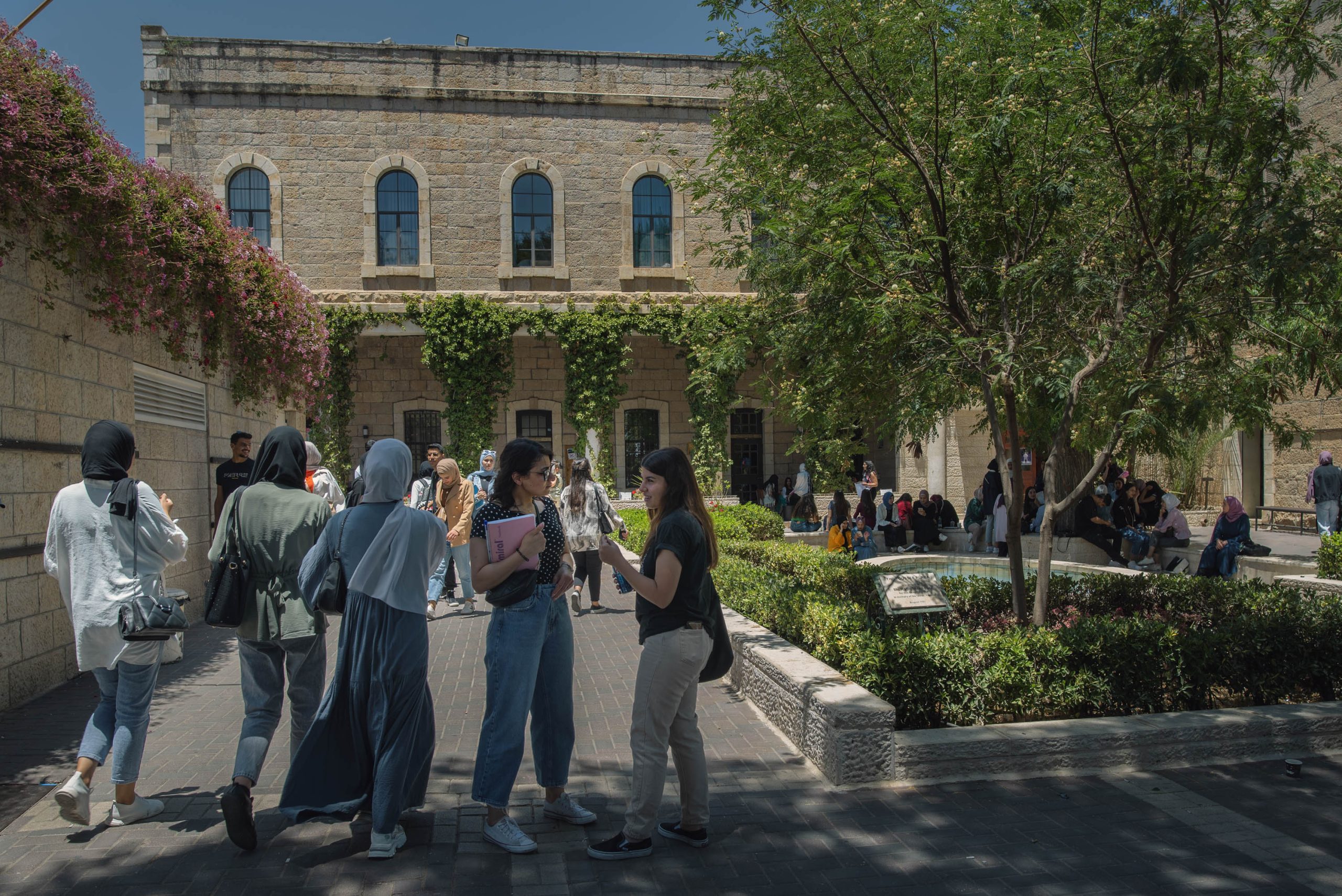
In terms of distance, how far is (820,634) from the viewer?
624cm

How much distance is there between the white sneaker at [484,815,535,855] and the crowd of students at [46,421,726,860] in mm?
12

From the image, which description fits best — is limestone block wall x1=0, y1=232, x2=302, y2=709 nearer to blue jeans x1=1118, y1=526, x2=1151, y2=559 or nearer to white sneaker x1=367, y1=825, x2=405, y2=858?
white sneaker x1=367, y1=825, x2=405, y2=858

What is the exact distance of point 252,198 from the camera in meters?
21.1

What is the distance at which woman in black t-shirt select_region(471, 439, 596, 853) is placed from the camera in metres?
4.06

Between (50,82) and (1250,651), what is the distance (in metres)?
9.16

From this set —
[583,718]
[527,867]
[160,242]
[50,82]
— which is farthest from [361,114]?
[527,867]

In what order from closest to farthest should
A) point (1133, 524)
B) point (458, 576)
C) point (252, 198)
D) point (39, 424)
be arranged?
point (39, 424), point (458, 576), point (1133, 524), point (252, 198)

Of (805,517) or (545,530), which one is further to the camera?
(805,517)

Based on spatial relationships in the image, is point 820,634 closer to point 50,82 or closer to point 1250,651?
point 1250,651

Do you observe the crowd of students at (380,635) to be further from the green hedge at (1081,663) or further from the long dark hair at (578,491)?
the long dark hair at (578,491)

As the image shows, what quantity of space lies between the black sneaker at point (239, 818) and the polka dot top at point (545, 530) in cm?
153

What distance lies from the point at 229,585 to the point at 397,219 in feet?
62.0

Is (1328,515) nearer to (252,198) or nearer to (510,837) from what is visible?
(510,837)

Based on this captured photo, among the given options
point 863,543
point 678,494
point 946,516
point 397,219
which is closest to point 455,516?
point 678,494
